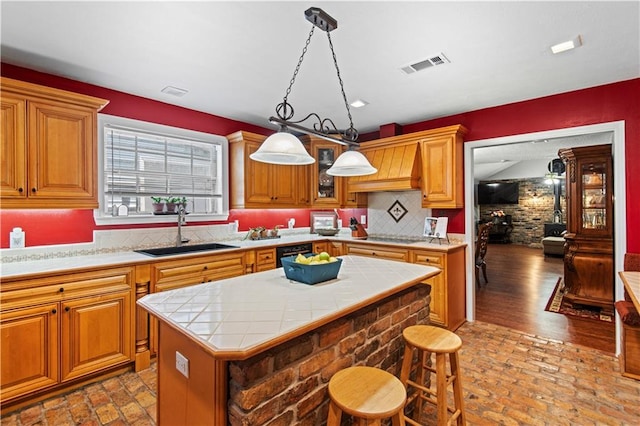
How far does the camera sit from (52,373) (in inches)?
89.5

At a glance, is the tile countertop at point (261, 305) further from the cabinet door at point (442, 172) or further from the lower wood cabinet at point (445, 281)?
the cabinet door at point (442, 172)

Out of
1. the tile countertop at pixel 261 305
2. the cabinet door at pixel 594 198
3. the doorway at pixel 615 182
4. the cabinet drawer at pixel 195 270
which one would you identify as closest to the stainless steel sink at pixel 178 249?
the cabinet drawer at pixel 195 270

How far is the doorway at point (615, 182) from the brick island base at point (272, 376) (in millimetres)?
2437

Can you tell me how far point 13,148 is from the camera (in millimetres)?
2348

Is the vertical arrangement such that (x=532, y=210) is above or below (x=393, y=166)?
below

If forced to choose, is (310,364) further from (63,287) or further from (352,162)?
(63,287)

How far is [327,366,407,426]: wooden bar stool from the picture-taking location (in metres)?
1.25

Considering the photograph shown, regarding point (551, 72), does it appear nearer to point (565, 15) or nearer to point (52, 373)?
point (565, 15)

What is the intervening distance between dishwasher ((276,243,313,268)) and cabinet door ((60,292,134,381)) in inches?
65.9

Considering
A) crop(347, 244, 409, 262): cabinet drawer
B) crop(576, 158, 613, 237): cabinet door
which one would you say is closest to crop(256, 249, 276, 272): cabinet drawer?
crop(347, 244, 409, 262): cabinet drawer

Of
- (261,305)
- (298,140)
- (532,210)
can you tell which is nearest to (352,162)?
(298,140)

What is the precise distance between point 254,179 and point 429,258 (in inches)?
94.5

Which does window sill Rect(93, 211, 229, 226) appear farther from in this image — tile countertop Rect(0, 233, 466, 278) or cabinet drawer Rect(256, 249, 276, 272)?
cabinet drawer Rect(256, 249, 276, 272)

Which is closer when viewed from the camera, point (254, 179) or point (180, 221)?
point (180, 221)
